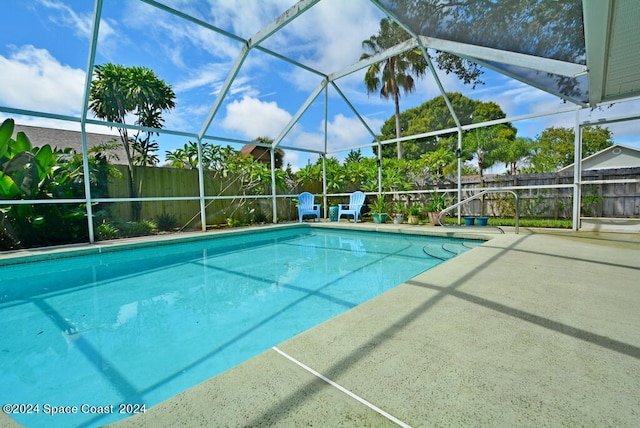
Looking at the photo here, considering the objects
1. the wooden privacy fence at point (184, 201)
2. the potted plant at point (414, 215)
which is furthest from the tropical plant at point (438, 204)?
the wooden privacy fence at point (184, 201)

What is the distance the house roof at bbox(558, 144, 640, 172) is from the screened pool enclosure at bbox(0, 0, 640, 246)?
1373 mm

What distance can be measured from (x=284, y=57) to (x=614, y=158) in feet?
36.5

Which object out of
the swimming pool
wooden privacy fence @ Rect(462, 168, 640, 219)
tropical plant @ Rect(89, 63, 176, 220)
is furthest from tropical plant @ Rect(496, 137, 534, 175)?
tropical plant @ Rect(89, 63, 176, 220)

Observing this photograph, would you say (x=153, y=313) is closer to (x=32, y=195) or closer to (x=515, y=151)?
(x=32, y=195)

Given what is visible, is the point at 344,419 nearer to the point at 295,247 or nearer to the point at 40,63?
the point at 295,247

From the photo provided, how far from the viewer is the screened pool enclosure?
3426 millimetres

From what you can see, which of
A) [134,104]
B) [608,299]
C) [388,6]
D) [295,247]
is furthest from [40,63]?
[608,299]

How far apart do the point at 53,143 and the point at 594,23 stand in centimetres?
1422

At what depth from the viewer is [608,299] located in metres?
1.87

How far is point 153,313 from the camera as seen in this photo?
8.55ft

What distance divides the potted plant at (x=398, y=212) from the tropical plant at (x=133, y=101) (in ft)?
24.6

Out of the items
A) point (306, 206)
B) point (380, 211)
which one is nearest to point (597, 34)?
point (380, 211)

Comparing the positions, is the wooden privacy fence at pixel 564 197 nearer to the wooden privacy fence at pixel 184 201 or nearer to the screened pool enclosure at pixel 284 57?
the screened pool enclosure at pixel 284 57

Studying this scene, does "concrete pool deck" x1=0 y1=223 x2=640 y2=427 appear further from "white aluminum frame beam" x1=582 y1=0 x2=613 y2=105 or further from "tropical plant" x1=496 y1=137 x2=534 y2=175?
"tropical plant" x1=496 y1=137 x2=534 y2=175
